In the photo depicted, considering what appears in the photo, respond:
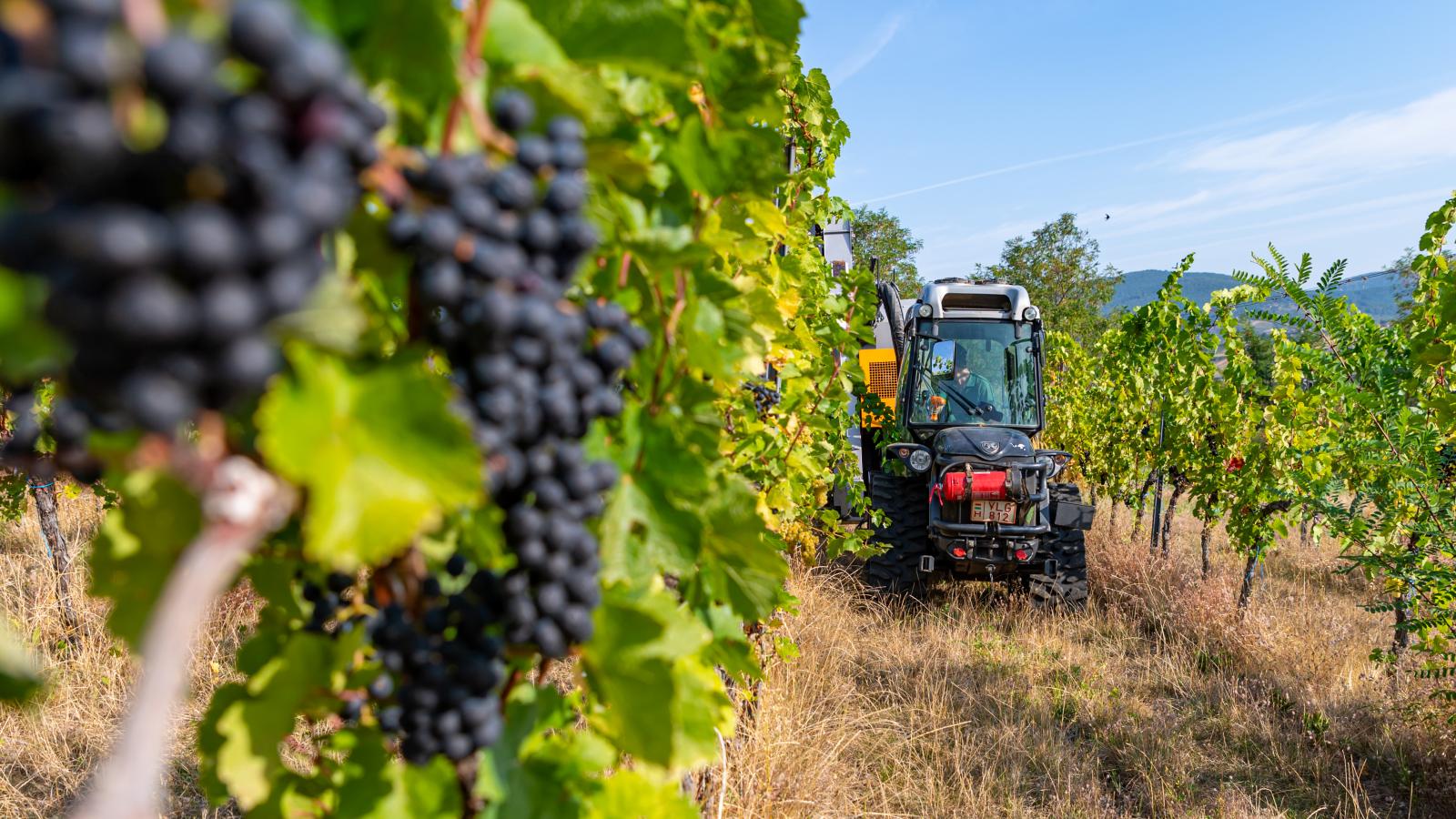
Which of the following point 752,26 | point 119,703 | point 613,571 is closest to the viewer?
point 613,571

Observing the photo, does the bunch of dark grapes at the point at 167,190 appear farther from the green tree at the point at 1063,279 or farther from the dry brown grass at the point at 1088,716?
the green tree at the point at 1063,279

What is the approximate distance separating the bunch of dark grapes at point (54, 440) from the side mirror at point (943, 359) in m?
7.10

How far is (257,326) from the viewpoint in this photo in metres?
0.48

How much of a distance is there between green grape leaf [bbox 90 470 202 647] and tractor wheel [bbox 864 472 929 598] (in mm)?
6312

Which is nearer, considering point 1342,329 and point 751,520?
point 751,520

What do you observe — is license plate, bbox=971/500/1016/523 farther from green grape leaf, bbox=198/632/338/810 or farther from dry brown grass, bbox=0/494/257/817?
green grape leaf, bbox=198/632/338/810

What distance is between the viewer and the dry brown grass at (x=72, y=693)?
349 cm

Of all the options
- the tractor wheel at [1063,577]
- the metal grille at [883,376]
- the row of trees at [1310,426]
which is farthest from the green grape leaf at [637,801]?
the metal grille at [883,376]

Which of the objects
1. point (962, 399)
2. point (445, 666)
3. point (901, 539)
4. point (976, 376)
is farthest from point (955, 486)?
point (445, 666)

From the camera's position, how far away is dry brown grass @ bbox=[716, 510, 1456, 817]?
3.71 meters

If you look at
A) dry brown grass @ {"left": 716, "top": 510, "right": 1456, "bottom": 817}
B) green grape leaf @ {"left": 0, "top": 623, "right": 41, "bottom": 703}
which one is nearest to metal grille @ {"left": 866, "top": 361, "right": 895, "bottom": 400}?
dry brown grass @ {"left": 716, "top": 510, "right": 1456, "bottom": 817}

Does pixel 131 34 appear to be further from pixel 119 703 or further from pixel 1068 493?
pixel 1068 493

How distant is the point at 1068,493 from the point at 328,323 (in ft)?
24.0

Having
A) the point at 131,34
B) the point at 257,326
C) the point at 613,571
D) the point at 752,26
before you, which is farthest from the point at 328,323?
the point at 752,26
